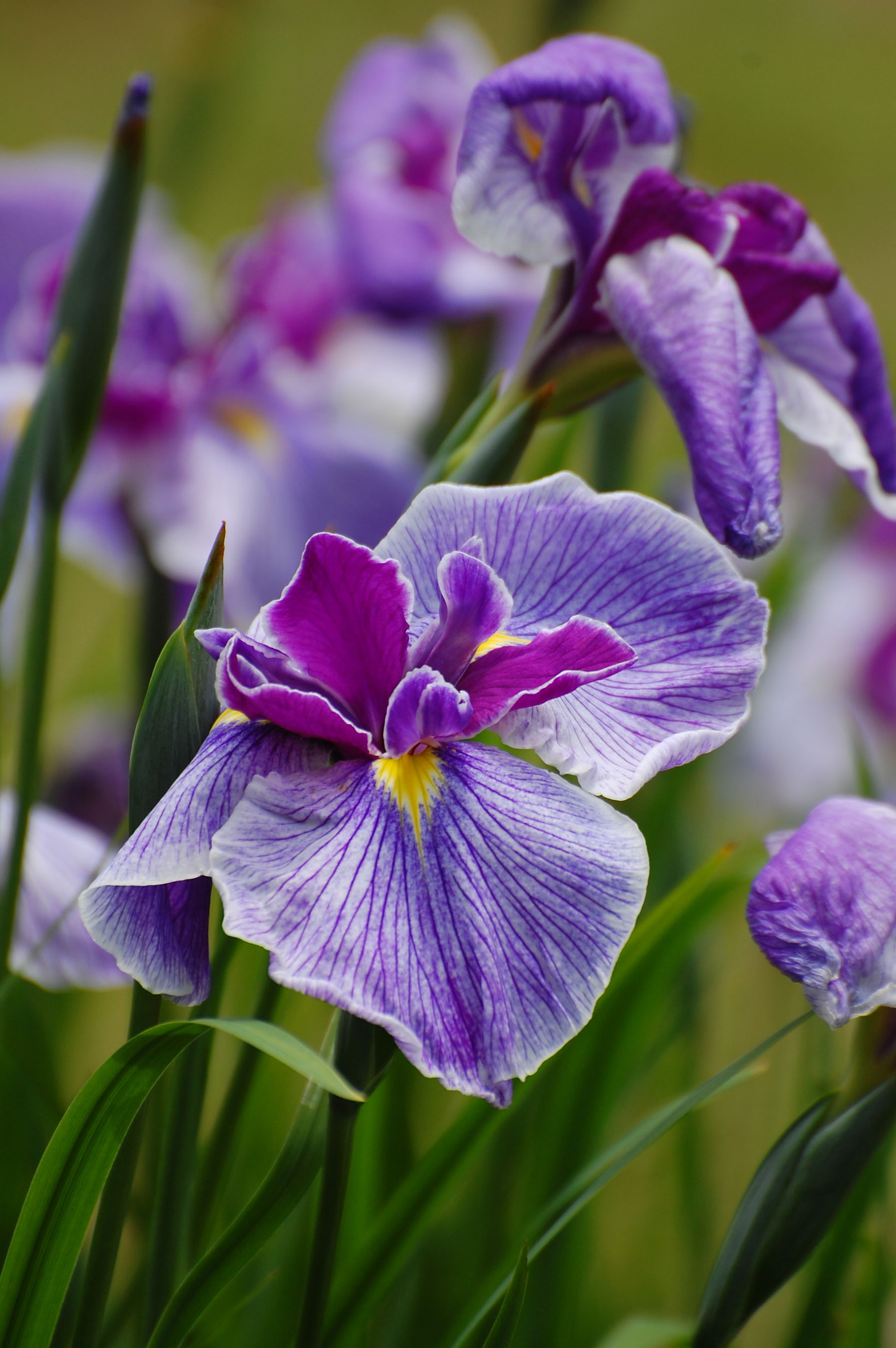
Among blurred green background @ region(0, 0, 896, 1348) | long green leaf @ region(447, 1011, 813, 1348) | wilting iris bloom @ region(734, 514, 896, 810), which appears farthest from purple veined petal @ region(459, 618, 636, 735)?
wilting iris bloom @ region(734, 514, 896, 810)

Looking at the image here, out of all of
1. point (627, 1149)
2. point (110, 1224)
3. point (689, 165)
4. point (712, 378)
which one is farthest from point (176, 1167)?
point (689, 165)

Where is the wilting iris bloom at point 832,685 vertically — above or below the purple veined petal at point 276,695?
below

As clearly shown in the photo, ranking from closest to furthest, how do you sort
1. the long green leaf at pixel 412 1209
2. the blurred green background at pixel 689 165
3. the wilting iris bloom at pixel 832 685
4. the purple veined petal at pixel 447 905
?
the purple veined petal at pixel 447 905 < the long green leaf at pixel 412 1209 < the blurred green background at pixel 689 165 < the wilting iris bloom at pixel 832 685

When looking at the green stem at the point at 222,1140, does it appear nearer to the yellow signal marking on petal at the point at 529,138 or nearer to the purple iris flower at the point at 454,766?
the purple iris flower at the point at 454,766

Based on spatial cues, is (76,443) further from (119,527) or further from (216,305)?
(216,305)

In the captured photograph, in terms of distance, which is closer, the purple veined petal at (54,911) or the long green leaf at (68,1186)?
the long green leaf at (68,1186)

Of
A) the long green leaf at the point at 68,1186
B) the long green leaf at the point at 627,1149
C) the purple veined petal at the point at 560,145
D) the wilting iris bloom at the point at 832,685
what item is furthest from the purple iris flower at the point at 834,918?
the wilting iris bloom at the point at 832,685

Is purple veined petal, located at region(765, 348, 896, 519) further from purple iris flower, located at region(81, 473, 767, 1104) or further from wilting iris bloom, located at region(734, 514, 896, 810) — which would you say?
wilting iris bloom, located at region(734, 514, 896, 810)
